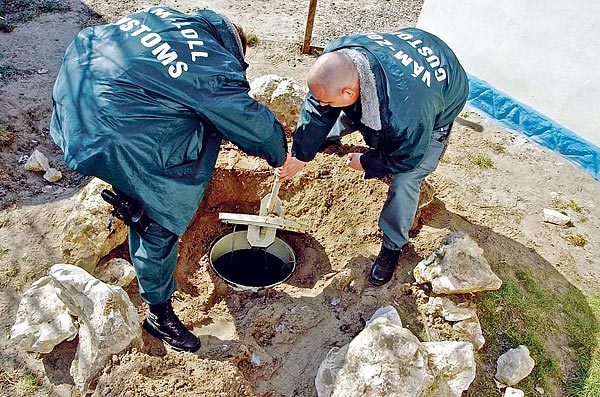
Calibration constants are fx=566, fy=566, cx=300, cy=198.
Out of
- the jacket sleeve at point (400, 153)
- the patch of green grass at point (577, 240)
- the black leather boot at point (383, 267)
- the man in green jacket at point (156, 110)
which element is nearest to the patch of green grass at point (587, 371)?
the patch of green grass at point (577, 240)

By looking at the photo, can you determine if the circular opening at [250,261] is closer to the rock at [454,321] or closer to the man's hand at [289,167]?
the man's hand at [289,167]

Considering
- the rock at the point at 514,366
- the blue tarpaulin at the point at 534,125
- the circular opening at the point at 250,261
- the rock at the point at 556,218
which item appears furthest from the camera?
the blue tarpaulin at the point at 534,125

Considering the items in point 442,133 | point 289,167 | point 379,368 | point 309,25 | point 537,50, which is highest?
point 442,133

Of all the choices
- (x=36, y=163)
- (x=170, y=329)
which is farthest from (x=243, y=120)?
(x=36, y=163)

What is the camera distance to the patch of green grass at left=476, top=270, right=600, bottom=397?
3.21 m

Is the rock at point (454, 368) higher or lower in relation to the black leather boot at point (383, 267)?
higher

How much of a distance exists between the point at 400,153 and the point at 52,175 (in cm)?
258

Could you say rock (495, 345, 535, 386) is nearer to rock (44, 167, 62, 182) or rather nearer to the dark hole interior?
the dark hole interior

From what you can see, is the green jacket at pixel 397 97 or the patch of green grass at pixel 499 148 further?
the patch of green grass at pixel 499 148

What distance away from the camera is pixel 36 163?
13.5ft

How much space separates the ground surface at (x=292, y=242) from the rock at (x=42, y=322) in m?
0.10

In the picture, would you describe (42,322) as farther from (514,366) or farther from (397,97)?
(514,366)

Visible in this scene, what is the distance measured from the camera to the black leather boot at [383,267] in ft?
11.3

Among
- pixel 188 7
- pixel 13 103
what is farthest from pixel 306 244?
pixel 188 7
